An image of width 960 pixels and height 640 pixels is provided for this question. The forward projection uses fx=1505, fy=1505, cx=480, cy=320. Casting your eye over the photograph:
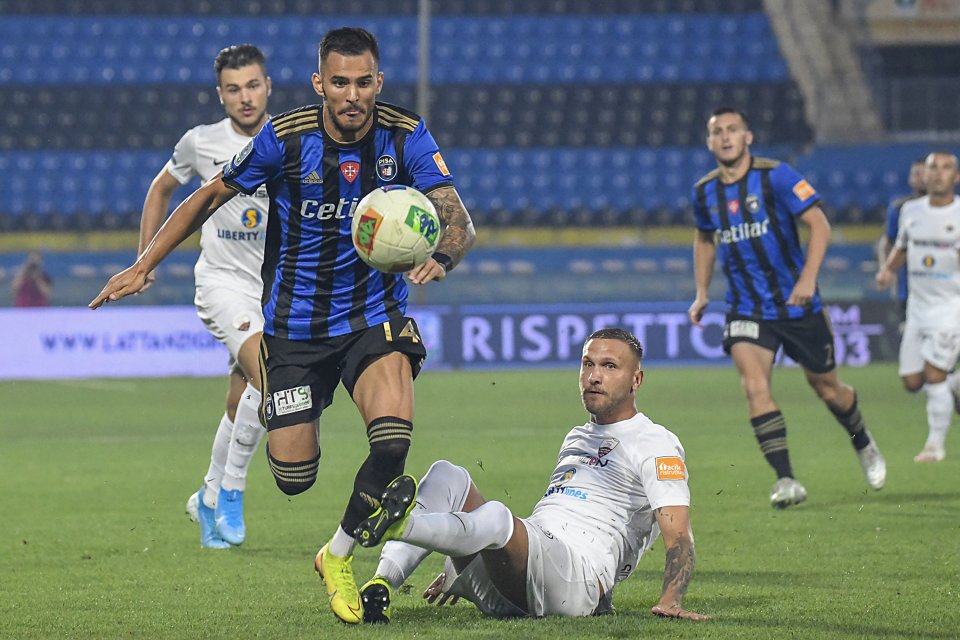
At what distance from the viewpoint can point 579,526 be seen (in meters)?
4.88

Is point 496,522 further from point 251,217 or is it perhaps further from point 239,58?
point 239,58

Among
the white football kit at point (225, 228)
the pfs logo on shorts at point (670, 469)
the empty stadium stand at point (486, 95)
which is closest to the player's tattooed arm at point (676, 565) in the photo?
the pfs logo on shorts at point (670, 469)

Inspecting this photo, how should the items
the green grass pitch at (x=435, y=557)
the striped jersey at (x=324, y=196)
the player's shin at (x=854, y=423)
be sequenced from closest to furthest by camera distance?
the green grass pitch at (x=435, y=557)
the striped jersey at (x=324, y=196)
the player's shin at (x=854, y=423)

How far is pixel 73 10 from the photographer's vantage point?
27469 millimetres

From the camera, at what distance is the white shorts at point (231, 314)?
7.05 meters

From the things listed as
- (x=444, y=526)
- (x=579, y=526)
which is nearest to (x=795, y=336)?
(x=579, y=526)

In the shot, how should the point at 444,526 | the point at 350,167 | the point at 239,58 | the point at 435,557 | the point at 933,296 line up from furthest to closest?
the point at 933,296
the point at 239,58
the point at 435,557
the point at 350,167
the point at 444,526

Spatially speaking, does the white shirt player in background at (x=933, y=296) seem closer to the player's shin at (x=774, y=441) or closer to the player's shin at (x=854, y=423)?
the player's shin at (x=854, y=423)

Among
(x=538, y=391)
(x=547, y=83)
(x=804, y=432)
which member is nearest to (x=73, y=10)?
(x=547, y=83)

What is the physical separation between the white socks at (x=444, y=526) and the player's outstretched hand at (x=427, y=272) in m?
0.61

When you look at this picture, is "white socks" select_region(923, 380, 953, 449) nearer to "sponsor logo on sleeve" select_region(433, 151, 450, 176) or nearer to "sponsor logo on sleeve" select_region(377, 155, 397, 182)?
"sponsor logo on sleeve" select_region(433, 151, 450, 176)

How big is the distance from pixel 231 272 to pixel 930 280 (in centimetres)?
565

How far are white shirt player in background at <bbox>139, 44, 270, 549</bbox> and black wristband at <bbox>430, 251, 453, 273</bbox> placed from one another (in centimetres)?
204

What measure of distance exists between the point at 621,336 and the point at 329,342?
104 cm
